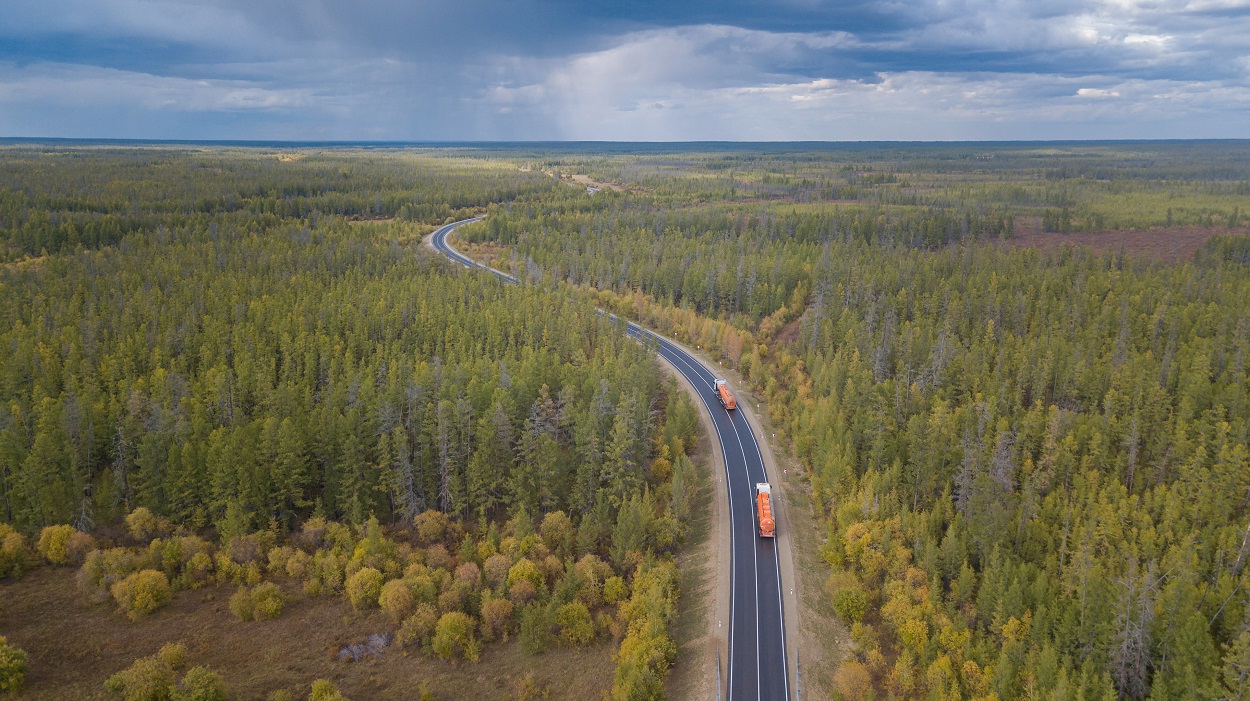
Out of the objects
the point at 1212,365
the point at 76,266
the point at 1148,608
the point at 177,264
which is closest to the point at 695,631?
the point at 1148,608

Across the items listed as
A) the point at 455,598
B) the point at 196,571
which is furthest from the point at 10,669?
the point at 455,598

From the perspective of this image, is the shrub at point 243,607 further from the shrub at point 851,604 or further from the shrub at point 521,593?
the shrub at point 851,604

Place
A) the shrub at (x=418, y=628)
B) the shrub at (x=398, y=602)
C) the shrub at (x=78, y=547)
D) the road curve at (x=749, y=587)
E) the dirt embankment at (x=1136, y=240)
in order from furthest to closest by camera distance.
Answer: the dirt embankment at (x=1136, y=240) < the shrub at (x=78, y=547) < the shrub at (x=398, y=602) < the shrub at (x=418, y=628) < the road curve at (x=749, y=587)

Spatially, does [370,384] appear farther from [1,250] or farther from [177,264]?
[1,250]

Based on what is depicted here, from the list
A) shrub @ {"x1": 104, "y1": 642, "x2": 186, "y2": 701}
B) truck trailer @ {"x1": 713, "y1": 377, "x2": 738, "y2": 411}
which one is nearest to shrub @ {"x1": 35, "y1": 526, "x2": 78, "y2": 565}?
shrub @ {"x1": 104, "y1": 642, "x2": 186, "y2": 701}

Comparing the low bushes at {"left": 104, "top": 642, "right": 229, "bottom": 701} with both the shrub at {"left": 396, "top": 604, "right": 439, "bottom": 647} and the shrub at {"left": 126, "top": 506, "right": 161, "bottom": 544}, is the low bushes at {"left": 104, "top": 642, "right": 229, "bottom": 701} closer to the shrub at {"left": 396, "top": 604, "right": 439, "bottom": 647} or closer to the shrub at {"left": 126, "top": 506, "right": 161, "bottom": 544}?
the shrub at {"left": 396, "top": 604, "right": 439, "bottom": 647}

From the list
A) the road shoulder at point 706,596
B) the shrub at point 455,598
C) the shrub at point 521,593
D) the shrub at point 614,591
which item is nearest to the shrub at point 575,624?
the shrub at point 614,591

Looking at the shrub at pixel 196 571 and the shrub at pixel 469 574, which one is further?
the shrub at pixel 196 571
